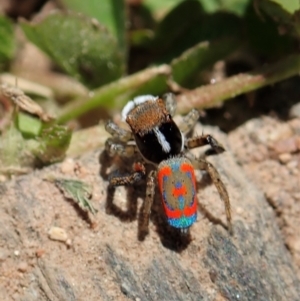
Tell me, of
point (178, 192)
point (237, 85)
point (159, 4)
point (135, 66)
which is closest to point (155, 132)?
point (178, 192)

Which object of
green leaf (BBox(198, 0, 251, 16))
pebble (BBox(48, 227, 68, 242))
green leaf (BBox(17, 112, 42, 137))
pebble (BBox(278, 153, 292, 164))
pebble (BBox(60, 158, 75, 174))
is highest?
green leaf (BBox(198, 0, 251, 16))

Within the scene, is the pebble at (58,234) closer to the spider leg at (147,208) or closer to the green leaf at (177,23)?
the spider leg at (147,208)

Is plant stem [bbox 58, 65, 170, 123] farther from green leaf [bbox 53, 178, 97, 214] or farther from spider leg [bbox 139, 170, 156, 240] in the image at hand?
spider leg [bbox 139, 170, 156, 240]

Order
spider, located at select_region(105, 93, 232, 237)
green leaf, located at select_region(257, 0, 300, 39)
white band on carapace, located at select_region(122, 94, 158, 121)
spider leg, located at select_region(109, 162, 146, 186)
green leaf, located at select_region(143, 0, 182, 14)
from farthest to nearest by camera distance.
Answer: green leaf, located at select_region(143, 0, 182, 14), white band on carapace, located at select_region(122, 94, 158, 121), green leaf, located at select_region(257, 0, 300, 39), spider leg, located at select_region(109, 162, 146, 186), spider, located at select_region(105, 93, 232, 237)

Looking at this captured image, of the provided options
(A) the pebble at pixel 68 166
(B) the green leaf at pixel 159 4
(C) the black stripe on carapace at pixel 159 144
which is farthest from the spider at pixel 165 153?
(B) the green leaf at pixel 159 4

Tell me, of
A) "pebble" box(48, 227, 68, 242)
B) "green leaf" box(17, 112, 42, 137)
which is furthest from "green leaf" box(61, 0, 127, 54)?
"pebble" box(48, 227, 68, 242)

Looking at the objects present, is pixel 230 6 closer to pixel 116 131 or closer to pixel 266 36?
pixel 266 36

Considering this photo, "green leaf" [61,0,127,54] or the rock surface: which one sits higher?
"green leaf" [61,0,127,54]
